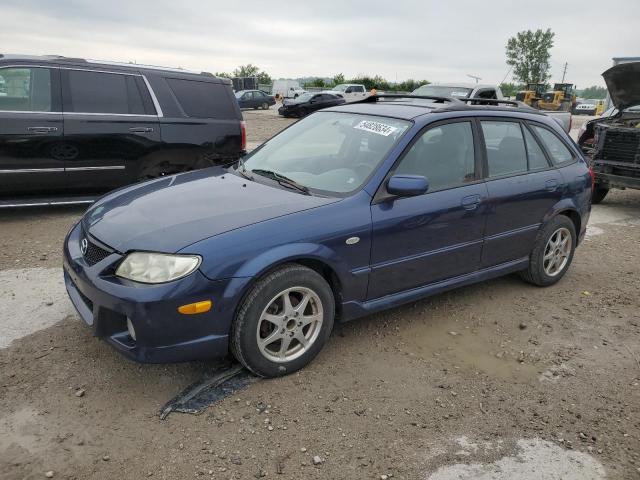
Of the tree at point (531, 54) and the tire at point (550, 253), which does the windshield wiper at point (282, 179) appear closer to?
the tire at point (550, 253)

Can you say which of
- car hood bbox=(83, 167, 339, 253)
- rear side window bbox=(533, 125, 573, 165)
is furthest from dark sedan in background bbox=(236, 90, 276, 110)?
car hood bbox=(83, 167, 339, 253)

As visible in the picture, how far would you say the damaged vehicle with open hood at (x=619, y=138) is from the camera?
7680 millimetres

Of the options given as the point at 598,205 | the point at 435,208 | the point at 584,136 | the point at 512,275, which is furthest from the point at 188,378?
the point at 584,136

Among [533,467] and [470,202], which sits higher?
[470,202]

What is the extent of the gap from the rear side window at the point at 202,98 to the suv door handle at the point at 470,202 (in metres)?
4.15

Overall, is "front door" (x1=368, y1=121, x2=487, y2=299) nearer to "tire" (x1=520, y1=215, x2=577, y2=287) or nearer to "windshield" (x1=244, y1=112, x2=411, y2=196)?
"windshield" (x1=244, y1=112, x2=411, y2=196)

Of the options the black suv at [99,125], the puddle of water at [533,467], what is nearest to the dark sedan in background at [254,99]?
the black suv at [99,125]

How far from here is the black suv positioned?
573 cm

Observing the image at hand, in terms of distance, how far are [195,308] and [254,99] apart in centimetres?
3526

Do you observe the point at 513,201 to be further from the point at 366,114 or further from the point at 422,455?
the point at 422,455

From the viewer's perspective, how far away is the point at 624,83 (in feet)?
25.8

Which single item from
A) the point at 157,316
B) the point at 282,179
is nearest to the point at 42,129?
the point at 282,179

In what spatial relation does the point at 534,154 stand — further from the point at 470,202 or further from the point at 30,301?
the point at 30,301

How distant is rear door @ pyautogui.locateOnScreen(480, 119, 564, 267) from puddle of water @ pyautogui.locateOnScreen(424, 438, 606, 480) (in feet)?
5.66
